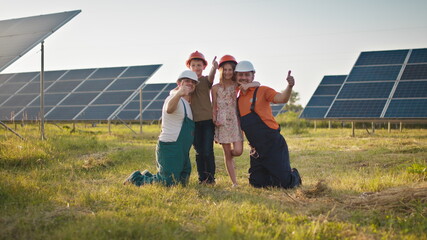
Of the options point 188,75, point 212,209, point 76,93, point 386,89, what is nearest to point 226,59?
point 188,75

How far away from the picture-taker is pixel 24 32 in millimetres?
10195

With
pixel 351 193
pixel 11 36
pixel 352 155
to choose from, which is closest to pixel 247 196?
pixel 351 193

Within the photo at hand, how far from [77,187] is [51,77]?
1701 centimetres

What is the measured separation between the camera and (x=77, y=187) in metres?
4.81

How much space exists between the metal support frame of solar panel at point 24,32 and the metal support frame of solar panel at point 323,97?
477 inches

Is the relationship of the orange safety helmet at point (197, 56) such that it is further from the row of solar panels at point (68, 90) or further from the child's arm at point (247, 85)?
the row of solar panels at point (68, 90)

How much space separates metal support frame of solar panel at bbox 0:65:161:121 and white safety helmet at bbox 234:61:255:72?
Result: 1016 centimetres

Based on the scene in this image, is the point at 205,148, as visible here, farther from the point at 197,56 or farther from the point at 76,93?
the point at 76,93

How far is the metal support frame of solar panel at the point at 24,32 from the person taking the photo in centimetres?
840

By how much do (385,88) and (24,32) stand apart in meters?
11.7

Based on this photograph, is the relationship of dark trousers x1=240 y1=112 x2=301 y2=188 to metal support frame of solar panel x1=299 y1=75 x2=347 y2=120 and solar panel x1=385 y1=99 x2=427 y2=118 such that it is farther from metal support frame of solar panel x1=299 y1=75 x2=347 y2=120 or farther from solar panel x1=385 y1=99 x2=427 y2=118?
metal support frame of solar panel x1=299 y1=75 x2=347 y2=120

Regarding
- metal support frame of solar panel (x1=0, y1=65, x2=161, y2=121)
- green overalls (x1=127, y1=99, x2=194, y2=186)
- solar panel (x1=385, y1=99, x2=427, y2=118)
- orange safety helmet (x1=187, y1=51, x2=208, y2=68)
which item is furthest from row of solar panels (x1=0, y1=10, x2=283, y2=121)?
solar panel (x1=385, y1=99, x2=427, y2=118)

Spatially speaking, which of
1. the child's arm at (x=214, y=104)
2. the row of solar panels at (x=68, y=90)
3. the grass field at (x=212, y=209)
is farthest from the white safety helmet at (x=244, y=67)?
the row of solar panels at (x=68, y=90)

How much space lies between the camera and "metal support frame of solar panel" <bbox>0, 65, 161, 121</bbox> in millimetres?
15297
